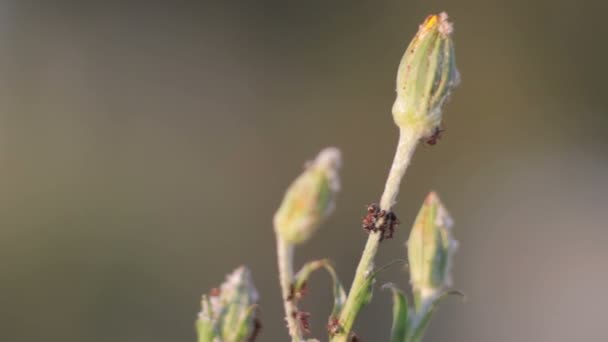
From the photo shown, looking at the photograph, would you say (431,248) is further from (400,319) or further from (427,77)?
(427,77)

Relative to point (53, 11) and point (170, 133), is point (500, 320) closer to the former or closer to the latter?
point (170, 133)

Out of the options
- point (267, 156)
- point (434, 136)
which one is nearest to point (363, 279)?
point (434, 136)

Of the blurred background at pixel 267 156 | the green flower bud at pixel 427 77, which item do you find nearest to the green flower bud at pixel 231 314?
the green flower bud at pixel 427 77

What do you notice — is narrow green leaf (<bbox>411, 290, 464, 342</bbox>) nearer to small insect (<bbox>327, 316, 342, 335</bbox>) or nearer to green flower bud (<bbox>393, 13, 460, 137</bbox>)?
small insect (<bbox>327, 316, 342, 335</bbox>)

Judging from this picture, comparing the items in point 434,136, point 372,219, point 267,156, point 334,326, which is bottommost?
point 334,326

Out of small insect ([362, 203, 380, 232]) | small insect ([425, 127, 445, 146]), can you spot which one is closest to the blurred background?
small insect ([425, 127, 445, 146])
